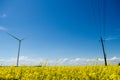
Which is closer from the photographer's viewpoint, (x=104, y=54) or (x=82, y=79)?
(x=82, y=79)

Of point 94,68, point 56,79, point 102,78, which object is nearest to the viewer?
point 102,78

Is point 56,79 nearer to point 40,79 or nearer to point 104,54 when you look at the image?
point 40,79

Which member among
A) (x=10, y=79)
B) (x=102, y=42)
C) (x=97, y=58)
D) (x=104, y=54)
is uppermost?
(x=102, y=42)

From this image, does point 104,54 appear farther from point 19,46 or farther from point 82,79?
point 82,79

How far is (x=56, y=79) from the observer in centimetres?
817

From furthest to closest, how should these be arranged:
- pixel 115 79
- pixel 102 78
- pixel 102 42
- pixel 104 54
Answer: pixel 102 42, pixel 104 54, pixel 102 78, pixel 115 79

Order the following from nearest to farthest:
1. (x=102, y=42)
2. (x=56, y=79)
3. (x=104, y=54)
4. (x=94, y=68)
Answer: (x=56, y=79) → (x=94, y=68) → (x=104, y=54) → (x=102, y=42)

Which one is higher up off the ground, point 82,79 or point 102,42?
point 102,42

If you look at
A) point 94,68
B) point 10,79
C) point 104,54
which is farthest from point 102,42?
point 10,79

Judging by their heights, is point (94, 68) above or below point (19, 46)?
below

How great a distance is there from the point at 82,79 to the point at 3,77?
14.5 ft

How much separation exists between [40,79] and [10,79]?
2.13 meters

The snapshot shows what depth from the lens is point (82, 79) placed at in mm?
8031

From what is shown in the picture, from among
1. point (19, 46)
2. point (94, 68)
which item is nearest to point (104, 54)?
point (19, 46)
